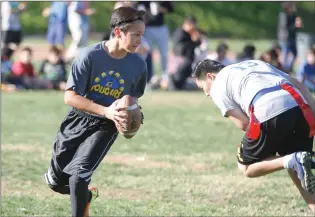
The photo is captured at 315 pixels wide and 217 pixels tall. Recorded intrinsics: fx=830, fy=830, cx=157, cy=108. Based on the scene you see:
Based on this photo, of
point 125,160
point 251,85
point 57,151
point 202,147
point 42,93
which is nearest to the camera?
point 251,85

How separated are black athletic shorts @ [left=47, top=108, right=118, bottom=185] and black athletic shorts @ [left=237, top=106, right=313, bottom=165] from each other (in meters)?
1.14

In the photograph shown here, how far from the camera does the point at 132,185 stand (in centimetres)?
916

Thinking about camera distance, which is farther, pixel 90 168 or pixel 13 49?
pixel 13 49

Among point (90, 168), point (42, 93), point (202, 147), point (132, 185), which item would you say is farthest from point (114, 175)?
point (42, 93)

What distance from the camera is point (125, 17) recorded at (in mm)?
6883

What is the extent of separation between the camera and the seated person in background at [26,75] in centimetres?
1758

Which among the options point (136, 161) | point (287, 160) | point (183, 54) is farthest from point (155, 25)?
point (287, 160)

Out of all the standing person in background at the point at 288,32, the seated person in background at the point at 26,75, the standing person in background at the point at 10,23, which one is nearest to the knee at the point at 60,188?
the seated person in background at the point at 26,75

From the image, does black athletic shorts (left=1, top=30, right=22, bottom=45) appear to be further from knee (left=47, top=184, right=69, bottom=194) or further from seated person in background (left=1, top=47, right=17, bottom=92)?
knee (left=47, top=184, right=69, bottom=194)

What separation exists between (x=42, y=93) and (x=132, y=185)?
849 centimetres

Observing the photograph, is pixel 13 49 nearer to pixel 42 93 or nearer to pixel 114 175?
pixel 42 93

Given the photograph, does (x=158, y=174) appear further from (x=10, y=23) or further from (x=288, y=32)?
(x=288, y=32)

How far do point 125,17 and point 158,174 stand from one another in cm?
325

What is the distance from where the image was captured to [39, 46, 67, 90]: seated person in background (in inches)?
701
